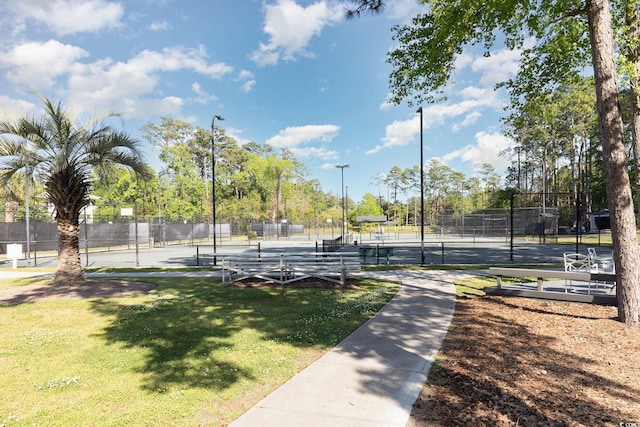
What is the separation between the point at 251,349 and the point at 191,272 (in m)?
10.8

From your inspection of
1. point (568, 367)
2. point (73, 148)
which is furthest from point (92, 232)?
point (568, 367)

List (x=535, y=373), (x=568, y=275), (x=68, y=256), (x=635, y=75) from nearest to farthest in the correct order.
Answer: (x=535, y=373), (x=568, y=275), (x=635, y=75), (x=68, y=256)

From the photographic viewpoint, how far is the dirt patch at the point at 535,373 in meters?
3.40

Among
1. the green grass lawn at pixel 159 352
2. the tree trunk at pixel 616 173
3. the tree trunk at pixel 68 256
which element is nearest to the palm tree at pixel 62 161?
the tree trunk at pixel 68 256

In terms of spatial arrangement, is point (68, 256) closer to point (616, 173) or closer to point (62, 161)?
point (62, 161)

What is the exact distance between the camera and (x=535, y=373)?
14.3 ft

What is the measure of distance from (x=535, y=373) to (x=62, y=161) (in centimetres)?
1431

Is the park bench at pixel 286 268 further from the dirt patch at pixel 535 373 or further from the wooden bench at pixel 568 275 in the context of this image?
the dirt patch at pixel 535 373

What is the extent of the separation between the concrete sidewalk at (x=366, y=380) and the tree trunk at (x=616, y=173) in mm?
3187

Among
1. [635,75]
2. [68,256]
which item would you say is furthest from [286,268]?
[635,75]

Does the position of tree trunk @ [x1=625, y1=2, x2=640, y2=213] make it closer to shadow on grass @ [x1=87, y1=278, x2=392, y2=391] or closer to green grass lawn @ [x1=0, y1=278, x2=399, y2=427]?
green grass lawn @ [x1=0, y1=278, x2=399, y2=427]

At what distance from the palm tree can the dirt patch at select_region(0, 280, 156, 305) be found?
74 cm

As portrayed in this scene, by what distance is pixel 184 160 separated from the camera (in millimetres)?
53062

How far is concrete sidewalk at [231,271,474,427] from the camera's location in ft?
11.1
